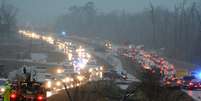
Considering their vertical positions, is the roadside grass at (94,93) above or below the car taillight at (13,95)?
below

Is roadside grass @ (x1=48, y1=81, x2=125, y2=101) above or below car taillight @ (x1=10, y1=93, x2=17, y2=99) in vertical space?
below

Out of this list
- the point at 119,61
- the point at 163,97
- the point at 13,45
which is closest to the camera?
the point at 163,97

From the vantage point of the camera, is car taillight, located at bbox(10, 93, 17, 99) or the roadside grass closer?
car taillight, located at bbox(10, 93, 17, 99)

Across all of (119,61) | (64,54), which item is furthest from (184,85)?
(64,54)

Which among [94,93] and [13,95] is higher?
[13,95]

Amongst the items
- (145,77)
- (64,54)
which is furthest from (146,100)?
(64,54)

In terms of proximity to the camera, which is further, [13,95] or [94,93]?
[94,93]

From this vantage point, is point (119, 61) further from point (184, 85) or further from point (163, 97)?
point (163, 97)

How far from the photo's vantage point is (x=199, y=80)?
45.5 m

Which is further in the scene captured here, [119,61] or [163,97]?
[119,61]

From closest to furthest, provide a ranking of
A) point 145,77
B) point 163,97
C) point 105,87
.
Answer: point 163,97 → point 145,77 → point 105,87

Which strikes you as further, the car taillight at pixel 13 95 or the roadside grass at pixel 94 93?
the roadside grass at pixel 94 93

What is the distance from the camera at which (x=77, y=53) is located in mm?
118562

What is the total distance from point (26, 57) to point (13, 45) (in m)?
23.4
